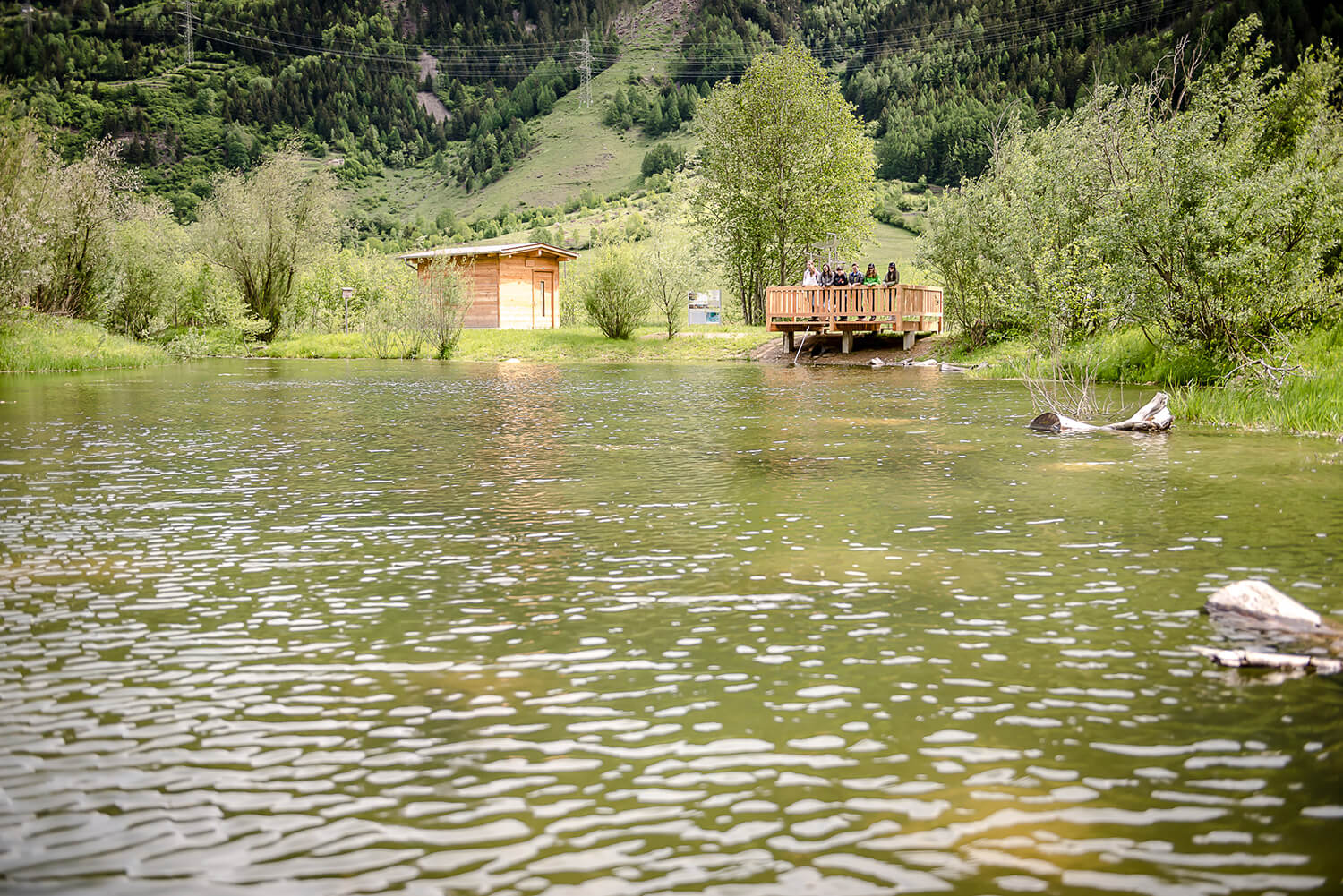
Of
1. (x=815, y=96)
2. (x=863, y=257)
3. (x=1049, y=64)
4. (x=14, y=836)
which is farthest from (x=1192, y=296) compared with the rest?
(x=1049, y=64)

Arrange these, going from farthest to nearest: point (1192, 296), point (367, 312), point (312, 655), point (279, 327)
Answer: point (279, 327), point (367, 312), point (1192, 296), point (312, 655)

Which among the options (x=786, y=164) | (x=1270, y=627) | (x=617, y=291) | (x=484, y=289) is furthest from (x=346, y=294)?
(x=1270, y=627)

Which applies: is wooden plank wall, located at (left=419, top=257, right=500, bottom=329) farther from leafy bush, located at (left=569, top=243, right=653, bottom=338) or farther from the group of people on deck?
the group of people on deck

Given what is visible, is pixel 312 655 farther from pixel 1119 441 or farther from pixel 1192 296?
pixel 1192 296

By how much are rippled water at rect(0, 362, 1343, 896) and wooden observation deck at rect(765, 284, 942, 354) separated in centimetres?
3089

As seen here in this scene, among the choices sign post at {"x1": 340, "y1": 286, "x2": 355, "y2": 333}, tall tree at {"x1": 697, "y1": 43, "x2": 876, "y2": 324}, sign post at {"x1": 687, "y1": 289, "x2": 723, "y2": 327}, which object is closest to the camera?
tall tree at {"x1": 697, "y1": 43, "x2": 876, "y2": 324}

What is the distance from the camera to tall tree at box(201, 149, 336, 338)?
6016 cm

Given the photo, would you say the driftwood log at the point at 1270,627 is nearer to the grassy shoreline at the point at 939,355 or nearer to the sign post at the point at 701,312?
the grassy shoreline at the point at 939,355

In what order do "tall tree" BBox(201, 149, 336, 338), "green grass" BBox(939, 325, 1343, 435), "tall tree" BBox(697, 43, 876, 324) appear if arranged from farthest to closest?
"tall tree" BBox(201, 149, 336, 338), "tall tree" BBox(697, 43, 876, 324), "green grass" BBox(939, 325, 1343, 435)

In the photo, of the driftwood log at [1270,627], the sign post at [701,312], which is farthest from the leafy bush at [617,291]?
the driftwood log at [1270,627]

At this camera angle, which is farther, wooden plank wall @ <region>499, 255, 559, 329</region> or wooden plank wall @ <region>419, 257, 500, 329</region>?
wooden plank wall @ <region>499, 255, 559, 329</region>

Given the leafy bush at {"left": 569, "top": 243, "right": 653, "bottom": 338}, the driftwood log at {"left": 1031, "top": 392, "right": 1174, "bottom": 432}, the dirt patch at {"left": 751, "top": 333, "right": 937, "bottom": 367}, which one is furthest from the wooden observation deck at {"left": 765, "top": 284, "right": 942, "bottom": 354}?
the driftwood log at {"left": 1031, "top": 392, "right": 1174, "bottom": 432}

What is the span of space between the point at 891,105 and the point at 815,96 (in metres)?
129

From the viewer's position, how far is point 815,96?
58.2m
